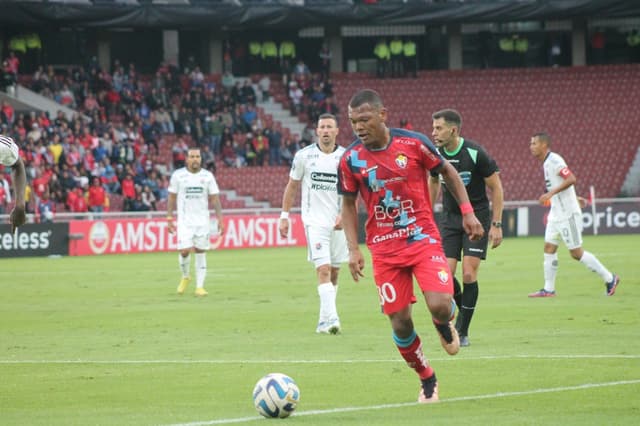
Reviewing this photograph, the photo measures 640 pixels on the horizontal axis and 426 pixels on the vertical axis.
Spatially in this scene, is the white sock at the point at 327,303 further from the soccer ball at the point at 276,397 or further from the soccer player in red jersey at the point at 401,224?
the soccer ball at the point at 276,397

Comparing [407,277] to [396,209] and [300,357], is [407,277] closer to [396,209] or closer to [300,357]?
[396,209]

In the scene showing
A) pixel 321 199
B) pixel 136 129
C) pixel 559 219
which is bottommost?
pixel 559 219

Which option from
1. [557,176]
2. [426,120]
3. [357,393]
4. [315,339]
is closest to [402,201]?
[357,393]

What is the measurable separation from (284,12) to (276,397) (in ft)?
130

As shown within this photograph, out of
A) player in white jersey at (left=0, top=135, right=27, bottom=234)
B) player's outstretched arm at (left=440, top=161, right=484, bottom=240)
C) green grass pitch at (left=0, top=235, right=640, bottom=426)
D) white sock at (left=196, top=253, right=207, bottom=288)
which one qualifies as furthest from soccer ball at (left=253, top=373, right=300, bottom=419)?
white sock at (left=196, top=253, right=207, bottom=288)

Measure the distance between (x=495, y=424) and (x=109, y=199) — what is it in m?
29.9

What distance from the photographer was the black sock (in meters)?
12.7

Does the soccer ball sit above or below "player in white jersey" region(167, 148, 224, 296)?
below

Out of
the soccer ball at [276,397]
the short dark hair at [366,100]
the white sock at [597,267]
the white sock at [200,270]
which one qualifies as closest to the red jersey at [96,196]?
the white sock at [200,270]

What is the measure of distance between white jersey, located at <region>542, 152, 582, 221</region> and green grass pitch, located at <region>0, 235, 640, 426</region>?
4.20 feet

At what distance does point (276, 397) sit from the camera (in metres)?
8.46

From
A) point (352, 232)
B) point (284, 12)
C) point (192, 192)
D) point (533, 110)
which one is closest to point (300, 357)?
point (352, 232)

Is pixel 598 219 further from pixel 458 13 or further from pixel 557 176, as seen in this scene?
pixel 557 176

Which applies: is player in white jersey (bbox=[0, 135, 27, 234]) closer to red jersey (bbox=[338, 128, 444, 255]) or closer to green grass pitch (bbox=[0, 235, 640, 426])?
green grass pitch (bbox=[0, 235, 640, 426])
